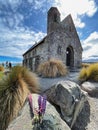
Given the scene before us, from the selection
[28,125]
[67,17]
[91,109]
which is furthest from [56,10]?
[28,125]

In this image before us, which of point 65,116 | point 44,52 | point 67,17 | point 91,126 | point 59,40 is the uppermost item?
point 67,17

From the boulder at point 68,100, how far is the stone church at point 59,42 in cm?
1118

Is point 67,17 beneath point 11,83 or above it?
above

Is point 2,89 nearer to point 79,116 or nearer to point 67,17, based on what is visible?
point 79,116

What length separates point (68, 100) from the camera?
3.64 metres

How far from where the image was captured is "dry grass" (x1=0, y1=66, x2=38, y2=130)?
2.97m

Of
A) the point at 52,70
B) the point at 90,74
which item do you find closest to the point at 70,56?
the point at 52,70

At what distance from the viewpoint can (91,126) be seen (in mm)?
3496

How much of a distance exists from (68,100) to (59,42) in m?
13.1

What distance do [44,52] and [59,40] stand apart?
225 cm

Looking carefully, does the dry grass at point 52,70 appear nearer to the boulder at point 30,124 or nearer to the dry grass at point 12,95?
the dry grass at point 12,95

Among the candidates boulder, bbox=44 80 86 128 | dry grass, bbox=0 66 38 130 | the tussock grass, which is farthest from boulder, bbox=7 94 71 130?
the tussock grass

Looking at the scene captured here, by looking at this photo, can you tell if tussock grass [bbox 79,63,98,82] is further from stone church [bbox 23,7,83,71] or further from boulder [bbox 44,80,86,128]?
stone church [bbox 23,7,83,71]

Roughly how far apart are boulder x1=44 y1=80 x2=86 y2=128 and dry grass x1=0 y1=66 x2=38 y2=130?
0.65m
